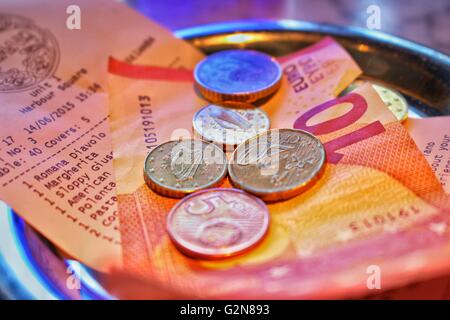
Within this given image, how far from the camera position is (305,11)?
121cm

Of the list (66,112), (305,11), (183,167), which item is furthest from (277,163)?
(305,11)

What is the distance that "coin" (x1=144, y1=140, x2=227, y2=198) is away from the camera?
1.64 feet

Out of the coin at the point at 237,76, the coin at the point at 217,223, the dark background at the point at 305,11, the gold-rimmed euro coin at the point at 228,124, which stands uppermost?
the coin at the point at 237,76

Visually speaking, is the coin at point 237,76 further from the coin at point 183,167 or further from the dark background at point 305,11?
the dark background at point 305,11

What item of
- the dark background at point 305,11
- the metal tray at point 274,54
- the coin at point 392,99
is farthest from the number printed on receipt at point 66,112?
the dark background at point 305,11

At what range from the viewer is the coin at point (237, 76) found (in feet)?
2.01

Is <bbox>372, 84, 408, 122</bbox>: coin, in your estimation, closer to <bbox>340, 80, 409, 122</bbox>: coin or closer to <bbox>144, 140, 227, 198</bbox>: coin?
<bbox>340, 80, 409, 122</bbox>: coin

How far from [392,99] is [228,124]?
0.17m

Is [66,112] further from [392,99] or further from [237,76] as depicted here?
[392,99]

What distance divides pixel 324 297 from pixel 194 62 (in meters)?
0.37

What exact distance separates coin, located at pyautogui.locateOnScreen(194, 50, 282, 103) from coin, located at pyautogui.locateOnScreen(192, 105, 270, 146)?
2 centimetres

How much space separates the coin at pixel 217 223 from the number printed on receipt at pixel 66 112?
5 centimetres
